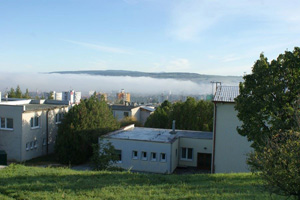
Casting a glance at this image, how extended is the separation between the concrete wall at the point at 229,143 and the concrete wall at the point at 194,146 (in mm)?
3953

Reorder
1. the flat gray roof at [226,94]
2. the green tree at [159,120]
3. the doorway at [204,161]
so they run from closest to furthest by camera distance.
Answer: the flat gray roof at [226,94], the doorway at [204,161], the green tree at [159,120]

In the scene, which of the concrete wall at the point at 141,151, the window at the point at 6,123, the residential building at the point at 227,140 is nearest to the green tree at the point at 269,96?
the residential building at the point at 227,140

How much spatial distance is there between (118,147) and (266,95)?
14.8 meters

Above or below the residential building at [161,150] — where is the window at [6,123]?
above

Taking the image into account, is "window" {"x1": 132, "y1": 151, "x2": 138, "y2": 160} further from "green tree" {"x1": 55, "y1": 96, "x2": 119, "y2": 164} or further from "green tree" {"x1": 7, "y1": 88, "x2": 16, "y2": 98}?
"green tree" {"x1": 7, "y1": 88, "x2": 16, "y2": 98}

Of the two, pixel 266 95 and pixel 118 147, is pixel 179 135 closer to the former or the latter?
pixel 118 147

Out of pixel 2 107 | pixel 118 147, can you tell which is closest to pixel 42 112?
pixel 2 107

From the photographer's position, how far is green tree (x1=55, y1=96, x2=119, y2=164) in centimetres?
2789

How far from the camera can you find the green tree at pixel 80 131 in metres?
27.9

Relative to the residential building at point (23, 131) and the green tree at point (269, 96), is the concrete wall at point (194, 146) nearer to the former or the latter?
the green tree at point (269, 96)

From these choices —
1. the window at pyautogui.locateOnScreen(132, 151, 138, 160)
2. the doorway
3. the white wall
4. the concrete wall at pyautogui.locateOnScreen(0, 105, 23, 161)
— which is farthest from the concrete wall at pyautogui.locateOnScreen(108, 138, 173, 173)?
the concrete wall at pyautogui.locateOnScreen(0, 105, 23, 161)

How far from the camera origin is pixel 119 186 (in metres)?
11.7

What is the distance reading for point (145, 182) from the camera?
12781 millimetres

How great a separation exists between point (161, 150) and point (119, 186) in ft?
44.1
